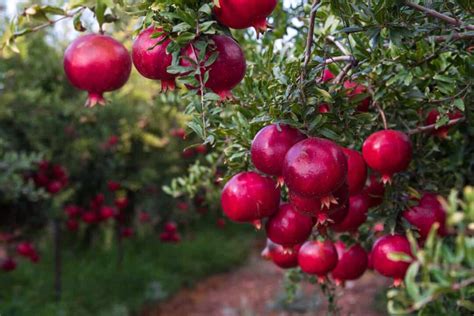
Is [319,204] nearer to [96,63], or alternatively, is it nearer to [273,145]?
[273,145]

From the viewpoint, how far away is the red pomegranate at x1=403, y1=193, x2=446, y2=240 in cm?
125

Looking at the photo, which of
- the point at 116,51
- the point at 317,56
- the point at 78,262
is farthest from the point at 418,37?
the point at 78,262

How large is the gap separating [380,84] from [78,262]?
207 inches

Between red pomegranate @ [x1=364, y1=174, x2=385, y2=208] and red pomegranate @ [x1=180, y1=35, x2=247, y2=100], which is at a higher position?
red pomegranate @ [x1=180, y1=35, x2=247, y2=100]

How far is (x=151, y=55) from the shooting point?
0.97m

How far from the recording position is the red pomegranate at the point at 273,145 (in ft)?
3.24

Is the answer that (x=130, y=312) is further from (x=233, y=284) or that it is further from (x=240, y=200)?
(x=240, y=200)

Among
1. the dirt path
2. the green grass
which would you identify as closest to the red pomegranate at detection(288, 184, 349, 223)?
the green grass

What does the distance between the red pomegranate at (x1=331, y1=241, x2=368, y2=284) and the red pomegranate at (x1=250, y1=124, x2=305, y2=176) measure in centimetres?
51

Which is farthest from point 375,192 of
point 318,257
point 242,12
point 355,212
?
point 242,12

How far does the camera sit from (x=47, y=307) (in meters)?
4.37

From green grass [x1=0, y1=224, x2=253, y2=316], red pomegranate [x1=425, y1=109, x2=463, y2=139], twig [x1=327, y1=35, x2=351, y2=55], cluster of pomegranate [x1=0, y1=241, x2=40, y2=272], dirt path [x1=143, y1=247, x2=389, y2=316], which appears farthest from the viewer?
dirt path [x1=143, y1=247, x2=389, y2=316]

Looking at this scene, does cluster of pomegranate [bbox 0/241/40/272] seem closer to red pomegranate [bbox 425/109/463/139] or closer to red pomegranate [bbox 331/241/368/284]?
red pomegranate [bbox 331/241/368/284]

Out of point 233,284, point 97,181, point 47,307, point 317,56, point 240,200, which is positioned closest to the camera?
point 240,200
